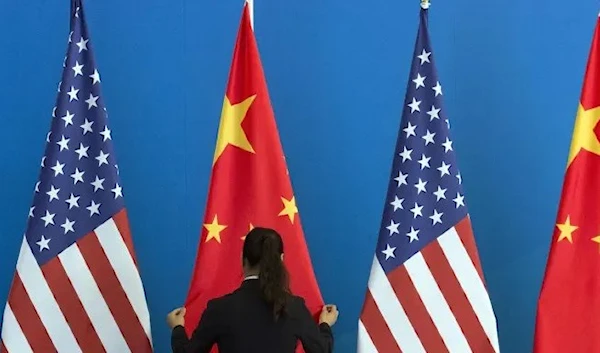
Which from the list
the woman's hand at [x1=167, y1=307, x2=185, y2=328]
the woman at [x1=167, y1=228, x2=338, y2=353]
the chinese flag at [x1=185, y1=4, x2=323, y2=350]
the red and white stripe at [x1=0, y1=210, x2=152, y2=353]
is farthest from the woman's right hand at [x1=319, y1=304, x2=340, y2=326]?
the red and white stripe at [x1=0, y1=210, x2=152, y2=353]

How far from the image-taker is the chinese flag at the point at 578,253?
251cm

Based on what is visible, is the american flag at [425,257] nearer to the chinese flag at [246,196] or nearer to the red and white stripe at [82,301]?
the chinese flag at [246,196]

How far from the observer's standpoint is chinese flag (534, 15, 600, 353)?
8.24ft

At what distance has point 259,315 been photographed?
7.17 feet

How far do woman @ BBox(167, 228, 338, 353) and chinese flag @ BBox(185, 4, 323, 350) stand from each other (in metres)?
0.34

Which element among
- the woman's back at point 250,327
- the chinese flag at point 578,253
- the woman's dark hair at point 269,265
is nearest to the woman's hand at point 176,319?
the woman's back at point 250,327

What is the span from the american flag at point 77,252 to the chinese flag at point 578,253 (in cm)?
133

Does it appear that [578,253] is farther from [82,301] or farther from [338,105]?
[82,301]

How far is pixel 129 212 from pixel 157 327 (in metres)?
0.45

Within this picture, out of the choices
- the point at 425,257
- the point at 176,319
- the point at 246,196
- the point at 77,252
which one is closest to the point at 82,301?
the point at 77,252

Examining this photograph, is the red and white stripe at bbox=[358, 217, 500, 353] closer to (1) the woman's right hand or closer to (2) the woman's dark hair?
(1) the woman's right hand

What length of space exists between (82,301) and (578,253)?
1626mm

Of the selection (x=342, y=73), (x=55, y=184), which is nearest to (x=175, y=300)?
(x=55, y=184)

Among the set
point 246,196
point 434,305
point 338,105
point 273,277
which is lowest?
point 434,305
